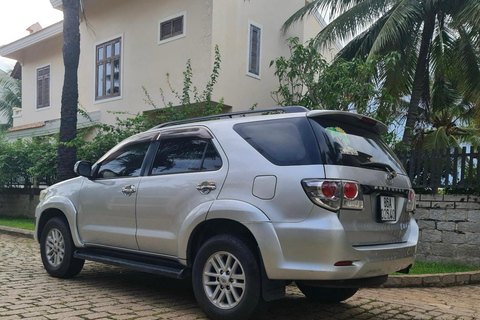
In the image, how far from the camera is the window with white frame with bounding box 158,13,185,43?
12656 mm

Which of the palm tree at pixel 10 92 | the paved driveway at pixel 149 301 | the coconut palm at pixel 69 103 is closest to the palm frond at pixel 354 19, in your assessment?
the coconut palm at pixel 69 103

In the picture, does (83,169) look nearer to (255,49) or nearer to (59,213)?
(59,213)

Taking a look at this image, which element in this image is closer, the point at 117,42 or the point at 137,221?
the point at 137,221

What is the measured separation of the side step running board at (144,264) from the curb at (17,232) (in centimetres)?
577

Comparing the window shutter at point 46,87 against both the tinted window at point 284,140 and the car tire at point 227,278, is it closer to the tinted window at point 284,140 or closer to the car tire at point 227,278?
the tinted window at point 284,140

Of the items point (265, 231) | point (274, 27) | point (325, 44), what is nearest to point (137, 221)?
point (265, 231)

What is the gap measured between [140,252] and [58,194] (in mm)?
1764

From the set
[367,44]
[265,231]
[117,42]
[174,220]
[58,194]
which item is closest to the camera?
[265,231]

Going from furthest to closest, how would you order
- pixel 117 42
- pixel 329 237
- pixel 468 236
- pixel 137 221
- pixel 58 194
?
pixel 117 42
pixel 468 236
pixel 58 194
pixel 137 221
pixel 329 237

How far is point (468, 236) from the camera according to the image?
769 cm

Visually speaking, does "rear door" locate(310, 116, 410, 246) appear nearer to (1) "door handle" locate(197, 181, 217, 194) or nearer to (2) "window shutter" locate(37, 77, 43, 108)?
(1) "door handle" locate(197, 181, 217, 194)

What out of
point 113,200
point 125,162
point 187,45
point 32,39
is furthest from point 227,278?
point 32,39

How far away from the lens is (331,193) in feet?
12.1

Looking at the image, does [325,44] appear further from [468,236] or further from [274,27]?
[468,236]
